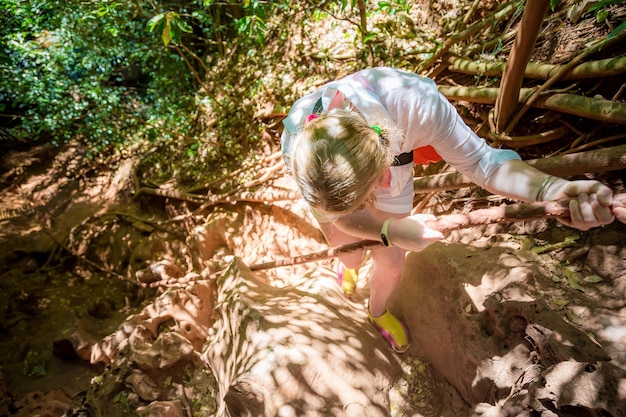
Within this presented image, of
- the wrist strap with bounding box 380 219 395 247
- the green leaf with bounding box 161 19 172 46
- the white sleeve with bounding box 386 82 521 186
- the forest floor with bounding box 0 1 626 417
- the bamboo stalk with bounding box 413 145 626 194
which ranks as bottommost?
the forest floor with bounding box 0 1 626 417

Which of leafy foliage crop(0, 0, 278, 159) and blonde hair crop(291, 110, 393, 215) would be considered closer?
blonde hair crop(291, 110, 393, 215)

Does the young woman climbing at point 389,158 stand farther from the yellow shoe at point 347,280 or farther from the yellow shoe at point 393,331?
the yellow shoe at point 347,280

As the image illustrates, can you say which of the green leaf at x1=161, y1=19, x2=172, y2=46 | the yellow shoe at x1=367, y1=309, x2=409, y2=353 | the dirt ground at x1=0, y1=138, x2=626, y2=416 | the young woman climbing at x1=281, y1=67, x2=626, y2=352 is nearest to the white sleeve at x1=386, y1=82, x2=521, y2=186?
the young woman climbing at x1=281, y1=67, x2=626, y2=352

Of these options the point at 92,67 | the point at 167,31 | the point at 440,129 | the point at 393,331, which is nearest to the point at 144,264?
the point at 92,67

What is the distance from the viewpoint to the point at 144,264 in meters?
4.97

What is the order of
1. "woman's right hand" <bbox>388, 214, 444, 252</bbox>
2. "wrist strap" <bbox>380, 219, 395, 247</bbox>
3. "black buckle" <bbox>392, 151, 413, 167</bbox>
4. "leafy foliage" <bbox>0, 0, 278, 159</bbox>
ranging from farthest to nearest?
"leafy foliage" <bbox>0, 0, 278, 159</bbox>, "black buckle" <bbox>392, 151, 413, 167</bbox>, "wrist strap" <bbox>380, 219, 395, 247</bbox>, "woman's right hand" <bbox>388, 214, 444, 252</bbox>

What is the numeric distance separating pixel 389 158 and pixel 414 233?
1.12ft

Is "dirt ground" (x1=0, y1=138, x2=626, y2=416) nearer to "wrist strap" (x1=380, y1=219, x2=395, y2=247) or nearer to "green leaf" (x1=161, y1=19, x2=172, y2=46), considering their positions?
"wrist strap" (x1=380, y1=219, x2=395, y2=247)

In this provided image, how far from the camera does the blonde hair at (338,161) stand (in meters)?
1.28

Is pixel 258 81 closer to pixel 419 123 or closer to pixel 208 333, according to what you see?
pixel 208 333

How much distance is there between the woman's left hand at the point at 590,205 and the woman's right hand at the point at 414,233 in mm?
458

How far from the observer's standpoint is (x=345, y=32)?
3980mm

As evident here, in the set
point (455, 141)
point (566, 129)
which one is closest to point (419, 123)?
point (455, 141)

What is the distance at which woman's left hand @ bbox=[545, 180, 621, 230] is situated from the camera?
111 centimetres
